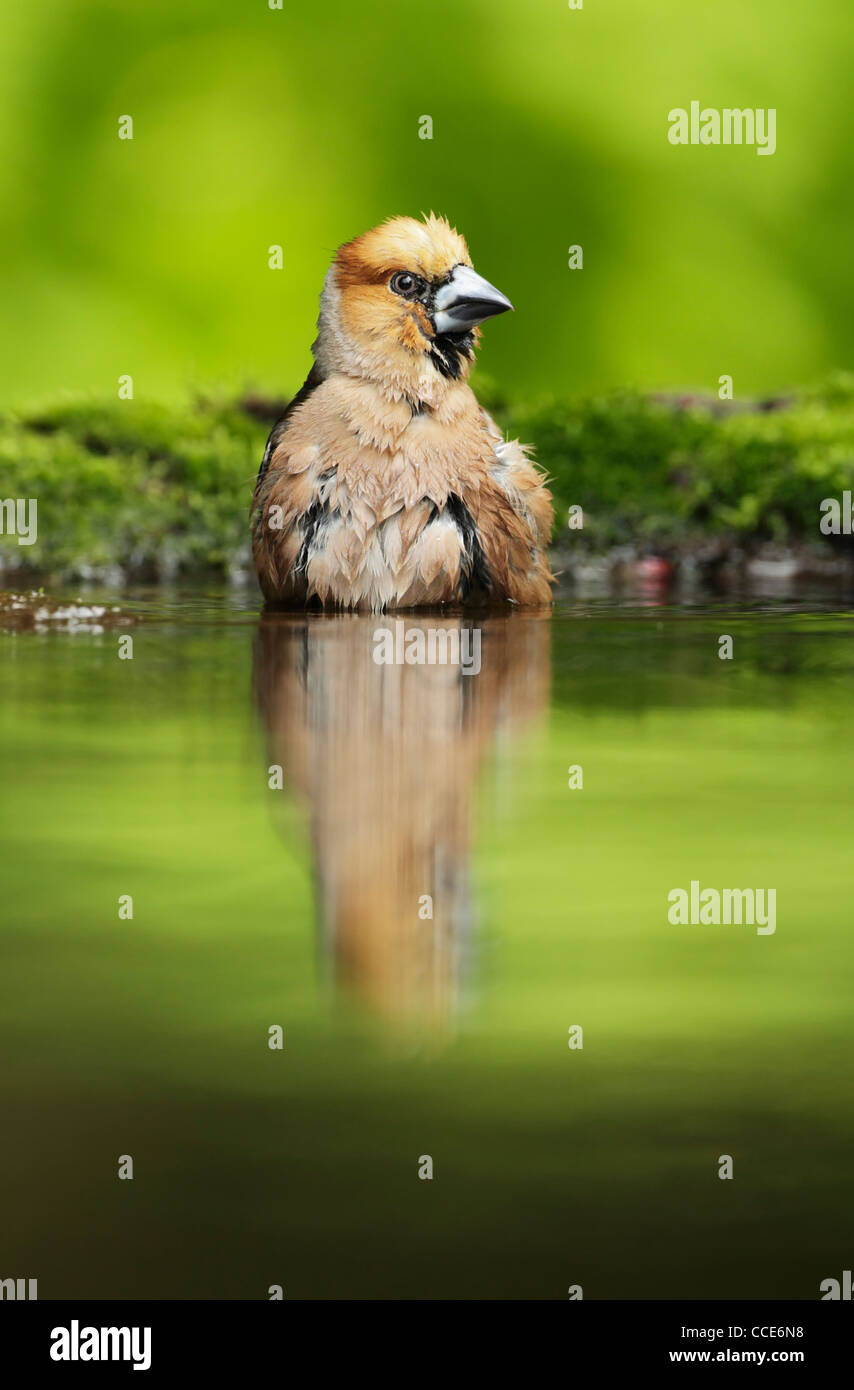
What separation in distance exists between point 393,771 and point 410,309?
2.13 meters

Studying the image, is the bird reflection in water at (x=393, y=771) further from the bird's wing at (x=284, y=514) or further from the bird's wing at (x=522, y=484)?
the bird's wing at (x=522, y=484)

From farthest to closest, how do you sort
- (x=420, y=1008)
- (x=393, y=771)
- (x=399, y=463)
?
(x=399, y=463) → (x=393, y=771) → (x=420, y=1008)

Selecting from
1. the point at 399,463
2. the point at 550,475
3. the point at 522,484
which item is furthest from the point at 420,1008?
the point at 550,475

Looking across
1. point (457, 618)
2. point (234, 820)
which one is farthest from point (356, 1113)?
point (457, 618)

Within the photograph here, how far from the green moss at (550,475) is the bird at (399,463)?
1.31 meters

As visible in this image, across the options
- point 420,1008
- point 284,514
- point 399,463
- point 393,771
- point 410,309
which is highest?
point 410,309

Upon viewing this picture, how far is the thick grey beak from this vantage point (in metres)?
3.86

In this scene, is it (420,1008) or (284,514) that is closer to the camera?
(420,1008)

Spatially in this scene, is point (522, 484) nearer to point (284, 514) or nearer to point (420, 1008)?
point (284, 514)

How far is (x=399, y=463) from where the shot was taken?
3.70 metres

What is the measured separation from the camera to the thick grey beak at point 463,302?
386cm

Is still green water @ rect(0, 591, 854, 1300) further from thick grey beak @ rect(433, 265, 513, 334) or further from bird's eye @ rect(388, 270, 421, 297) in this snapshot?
bird's eye @ rect(388, 270, 421, 297)

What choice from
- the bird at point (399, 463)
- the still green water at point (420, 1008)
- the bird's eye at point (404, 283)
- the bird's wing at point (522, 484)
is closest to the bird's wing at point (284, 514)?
the bird at point (399, 463)

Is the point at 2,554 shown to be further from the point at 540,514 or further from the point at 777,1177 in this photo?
the point at 777,1177
